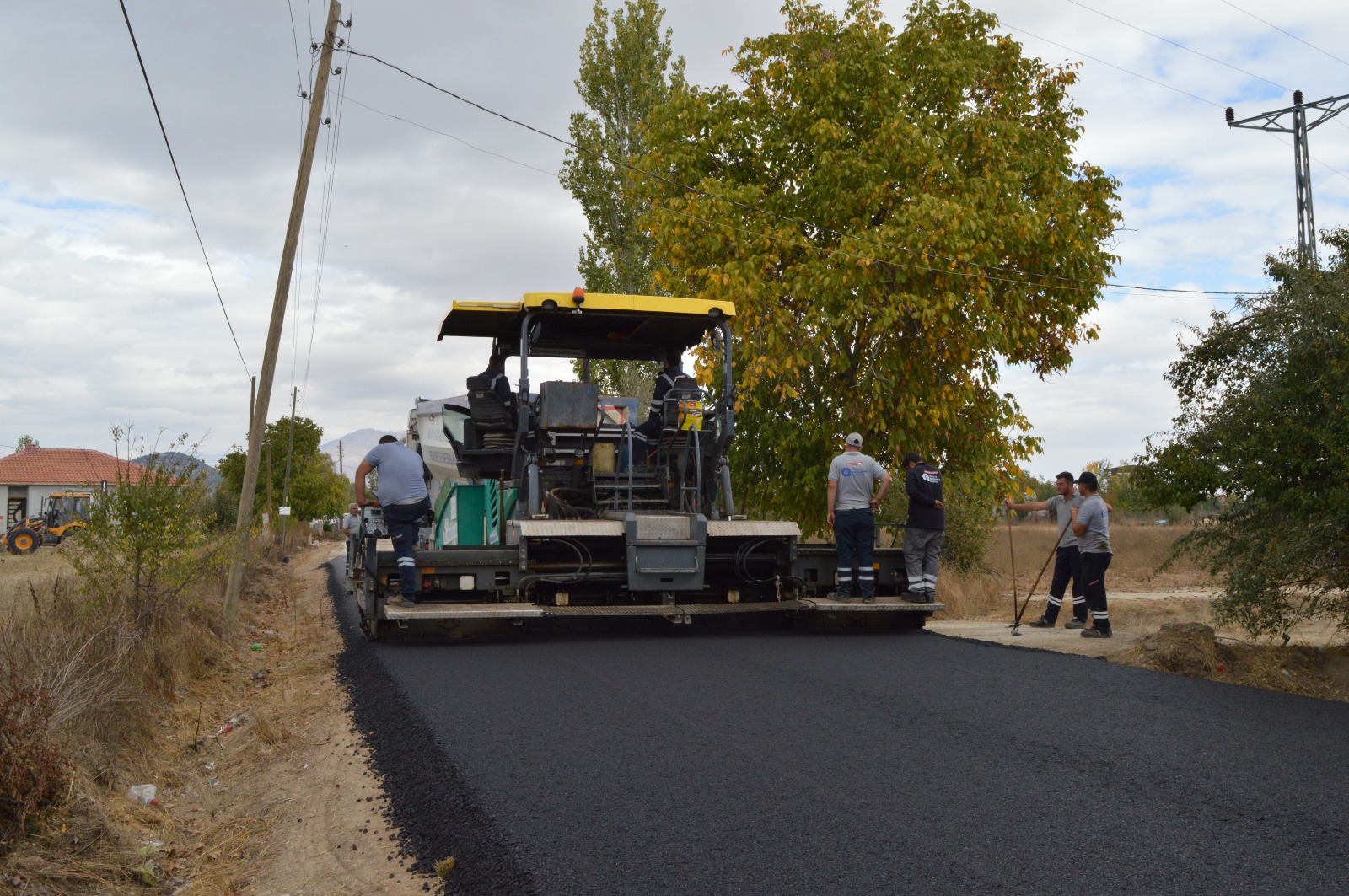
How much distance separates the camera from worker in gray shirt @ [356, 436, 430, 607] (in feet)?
29.0

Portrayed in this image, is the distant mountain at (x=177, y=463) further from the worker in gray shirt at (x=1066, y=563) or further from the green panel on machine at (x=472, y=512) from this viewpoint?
the worker in gray shirt at (x=1066, y=563)

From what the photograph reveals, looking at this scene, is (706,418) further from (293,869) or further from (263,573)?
(263,573)

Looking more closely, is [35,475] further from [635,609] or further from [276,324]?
[635,609]

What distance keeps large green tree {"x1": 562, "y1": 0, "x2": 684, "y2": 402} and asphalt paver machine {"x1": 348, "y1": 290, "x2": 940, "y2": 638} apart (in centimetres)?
1451

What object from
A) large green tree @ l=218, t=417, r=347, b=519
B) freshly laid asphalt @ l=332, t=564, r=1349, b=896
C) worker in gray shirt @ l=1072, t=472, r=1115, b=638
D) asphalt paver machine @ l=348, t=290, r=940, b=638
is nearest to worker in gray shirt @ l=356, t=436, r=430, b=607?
asphalt paver machine @ l=348, t=290, r=940, b=638

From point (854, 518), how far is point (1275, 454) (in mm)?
3314

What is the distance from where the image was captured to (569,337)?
9.88 m

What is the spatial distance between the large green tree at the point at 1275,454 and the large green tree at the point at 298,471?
46001 mm

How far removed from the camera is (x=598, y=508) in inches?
374

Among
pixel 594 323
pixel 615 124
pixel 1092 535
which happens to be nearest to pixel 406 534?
pixel 594 323

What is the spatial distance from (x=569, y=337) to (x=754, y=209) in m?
5.39

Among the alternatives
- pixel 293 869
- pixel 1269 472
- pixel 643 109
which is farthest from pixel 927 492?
pixel 643 109

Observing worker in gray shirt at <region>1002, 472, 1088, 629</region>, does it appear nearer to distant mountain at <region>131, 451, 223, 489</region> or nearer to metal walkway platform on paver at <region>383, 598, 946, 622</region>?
metal walkway platform on paver at <region>383, 598, 946, 622</region>

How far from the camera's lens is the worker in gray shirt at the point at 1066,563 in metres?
10.7
